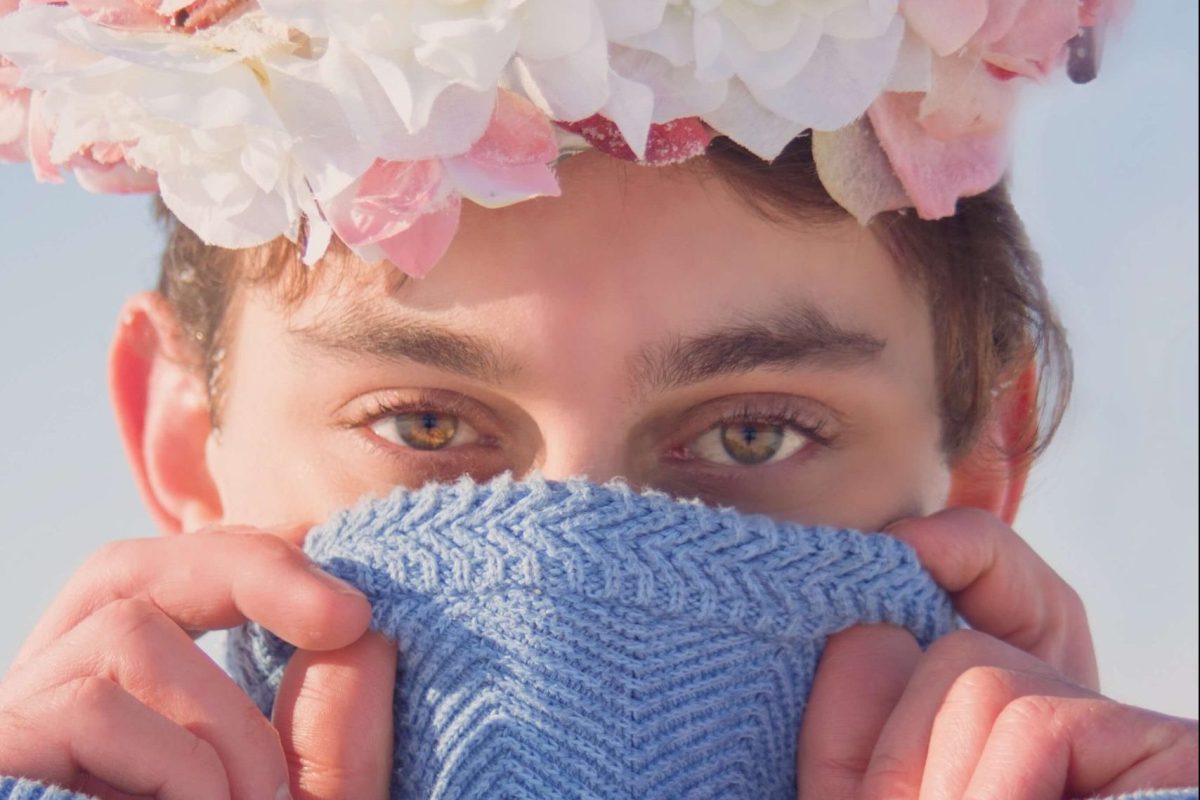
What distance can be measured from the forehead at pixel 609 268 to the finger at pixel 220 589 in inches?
11.8

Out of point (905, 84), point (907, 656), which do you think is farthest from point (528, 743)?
point (905, 84)

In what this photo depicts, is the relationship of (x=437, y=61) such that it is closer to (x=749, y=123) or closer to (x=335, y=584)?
(x=749, y=123)

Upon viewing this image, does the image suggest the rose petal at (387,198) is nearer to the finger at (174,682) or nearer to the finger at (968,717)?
the finger at (174,682)

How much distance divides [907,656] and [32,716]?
88 centimetres

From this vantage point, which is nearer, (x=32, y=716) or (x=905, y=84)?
(x=32, y=716)

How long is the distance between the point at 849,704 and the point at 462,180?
67 centimetres

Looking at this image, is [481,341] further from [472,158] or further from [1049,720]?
[1049,720]

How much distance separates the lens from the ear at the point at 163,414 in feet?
7.00

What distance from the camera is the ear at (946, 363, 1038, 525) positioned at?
6.86ft

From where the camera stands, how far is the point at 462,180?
1.47m

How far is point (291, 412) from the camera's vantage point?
1.77m

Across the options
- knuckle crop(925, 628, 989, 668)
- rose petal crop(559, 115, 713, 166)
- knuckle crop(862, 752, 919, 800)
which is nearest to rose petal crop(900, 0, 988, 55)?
rose petal crop(559, 115, 713, 166)

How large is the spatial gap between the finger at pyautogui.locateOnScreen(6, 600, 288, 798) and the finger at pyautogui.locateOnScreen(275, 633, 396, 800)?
0.05 metres

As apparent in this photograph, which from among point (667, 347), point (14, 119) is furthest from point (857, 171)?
point (14, 119)
